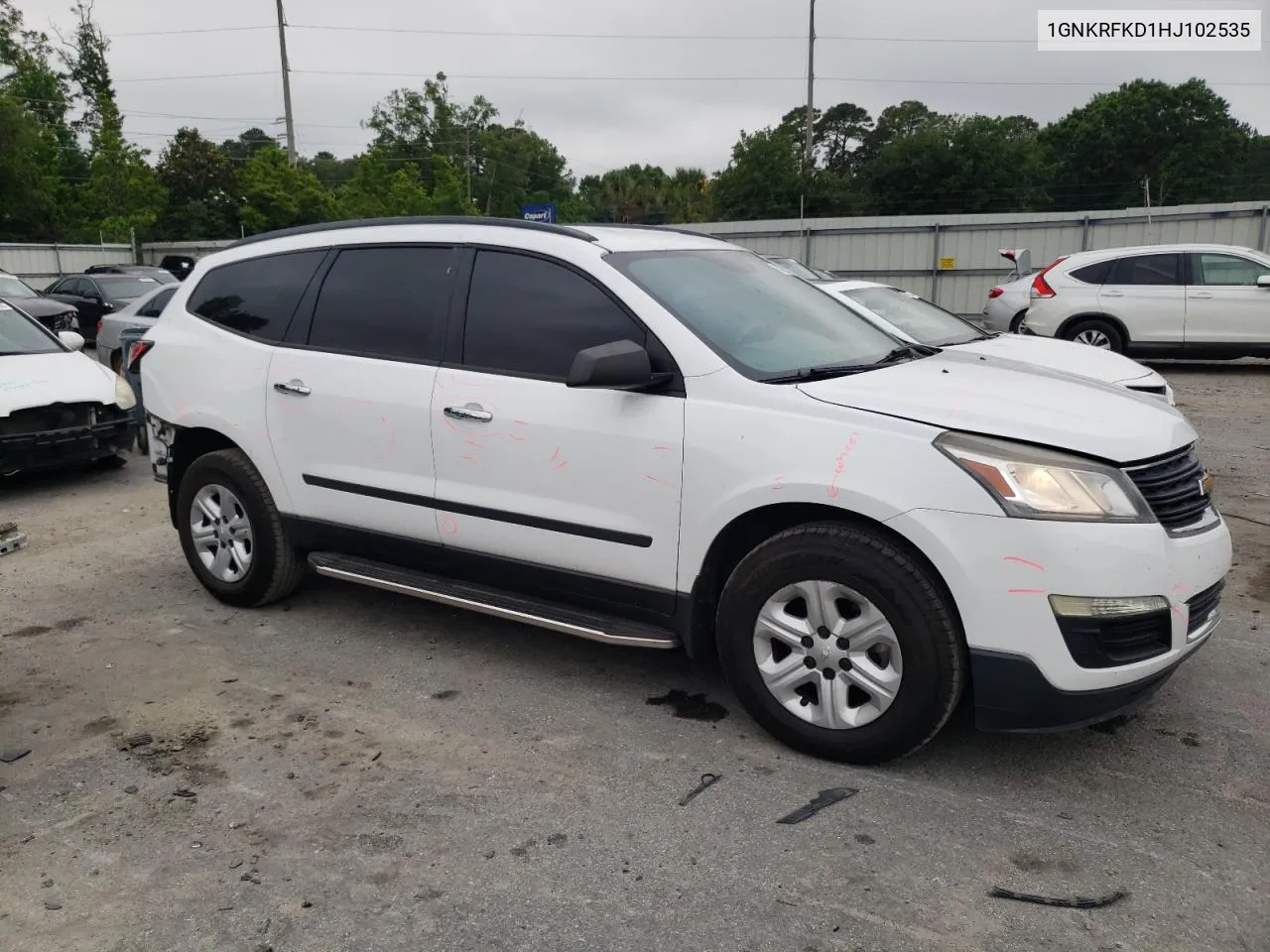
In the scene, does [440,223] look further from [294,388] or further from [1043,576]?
[1043,576]

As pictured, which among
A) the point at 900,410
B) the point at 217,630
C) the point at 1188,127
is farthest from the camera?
the point at 1188,127

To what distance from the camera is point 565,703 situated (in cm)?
397

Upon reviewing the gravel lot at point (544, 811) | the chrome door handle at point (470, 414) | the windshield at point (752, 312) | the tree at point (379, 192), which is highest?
the tree at point (379, 192)

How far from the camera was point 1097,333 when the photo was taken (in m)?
13.1

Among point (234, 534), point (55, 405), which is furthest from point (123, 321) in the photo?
point (234, 534)

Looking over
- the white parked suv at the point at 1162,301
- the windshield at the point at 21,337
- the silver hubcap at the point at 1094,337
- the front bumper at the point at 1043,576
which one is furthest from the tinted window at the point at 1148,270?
the windshield at the point at 21,337

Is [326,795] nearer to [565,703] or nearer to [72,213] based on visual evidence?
[565,703]

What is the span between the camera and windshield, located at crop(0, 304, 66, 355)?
8250 millimetres

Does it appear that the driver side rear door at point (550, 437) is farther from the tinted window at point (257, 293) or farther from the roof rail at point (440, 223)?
the tinted window at point (257, 293)

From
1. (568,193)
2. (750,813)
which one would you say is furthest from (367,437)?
(568,193)

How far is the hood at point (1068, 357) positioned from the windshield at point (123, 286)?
1603 cm

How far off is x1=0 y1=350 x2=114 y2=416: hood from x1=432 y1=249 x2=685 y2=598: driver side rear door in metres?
5.08

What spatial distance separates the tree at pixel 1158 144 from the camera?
177ft

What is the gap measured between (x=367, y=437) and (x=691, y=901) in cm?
251
